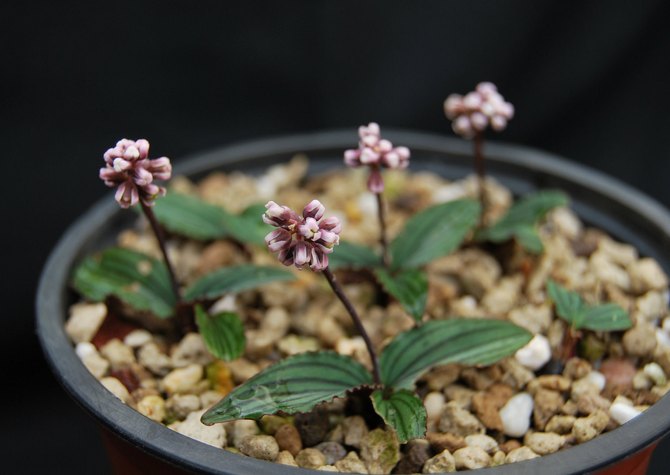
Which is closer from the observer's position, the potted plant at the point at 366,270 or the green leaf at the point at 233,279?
the potted plant at the point at 366,270

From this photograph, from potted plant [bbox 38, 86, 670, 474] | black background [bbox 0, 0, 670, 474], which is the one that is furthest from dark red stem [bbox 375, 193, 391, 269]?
black background [bbox 0, 0, 670, 474]

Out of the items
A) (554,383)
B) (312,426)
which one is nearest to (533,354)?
(554,383)

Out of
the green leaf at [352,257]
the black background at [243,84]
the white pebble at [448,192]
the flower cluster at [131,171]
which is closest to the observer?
the flower cluster at [131,171]

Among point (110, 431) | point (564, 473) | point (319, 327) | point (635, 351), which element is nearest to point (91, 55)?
point (319, 327)

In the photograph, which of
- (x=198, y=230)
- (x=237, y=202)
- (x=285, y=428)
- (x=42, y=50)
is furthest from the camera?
(x=42, y=50)

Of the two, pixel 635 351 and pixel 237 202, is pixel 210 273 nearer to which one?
pixel 237 202

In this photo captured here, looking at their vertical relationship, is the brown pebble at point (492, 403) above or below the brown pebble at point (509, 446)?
above

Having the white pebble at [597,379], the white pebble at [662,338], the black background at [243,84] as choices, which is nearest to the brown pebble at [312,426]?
the white pebble at [597,379]

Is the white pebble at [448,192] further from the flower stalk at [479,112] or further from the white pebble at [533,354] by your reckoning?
the white pebble at [533,354]
